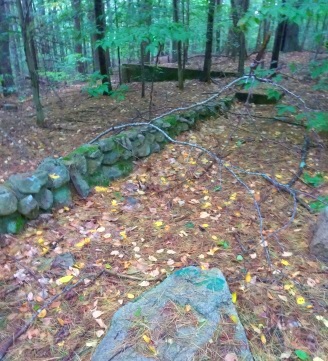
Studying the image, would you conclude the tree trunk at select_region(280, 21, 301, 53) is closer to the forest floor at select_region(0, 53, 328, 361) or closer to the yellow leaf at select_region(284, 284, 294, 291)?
the forest floor at select_region(0, 53, 328, 361)

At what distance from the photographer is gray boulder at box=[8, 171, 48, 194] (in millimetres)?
A: 2951

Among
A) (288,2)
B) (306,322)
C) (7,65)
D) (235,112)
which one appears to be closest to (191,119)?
(235,112)

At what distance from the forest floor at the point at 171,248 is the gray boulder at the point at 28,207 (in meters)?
0.09

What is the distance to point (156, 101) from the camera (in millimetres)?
6641

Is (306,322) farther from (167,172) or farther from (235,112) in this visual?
(235,112)

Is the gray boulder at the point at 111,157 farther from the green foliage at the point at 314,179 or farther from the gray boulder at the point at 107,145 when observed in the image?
the green foliage at the point at 314,179

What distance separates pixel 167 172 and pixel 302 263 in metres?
2.03

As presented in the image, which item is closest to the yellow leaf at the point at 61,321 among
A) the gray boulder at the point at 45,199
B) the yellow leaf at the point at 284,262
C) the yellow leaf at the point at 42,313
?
the yellow leaf at the point at 42,313

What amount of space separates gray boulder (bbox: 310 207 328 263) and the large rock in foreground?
0.95 meters

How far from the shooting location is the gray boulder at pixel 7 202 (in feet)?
8.91

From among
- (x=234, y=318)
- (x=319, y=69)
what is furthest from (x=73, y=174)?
(x=319, y=69)

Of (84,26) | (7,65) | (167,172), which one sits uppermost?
(84,26)

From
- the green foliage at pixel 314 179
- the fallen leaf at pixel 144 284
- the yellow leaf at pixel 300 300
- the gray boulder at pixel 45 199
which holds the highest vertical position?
the gray boulder at pixel 45 199

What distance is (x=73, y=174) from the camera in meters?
3.48
